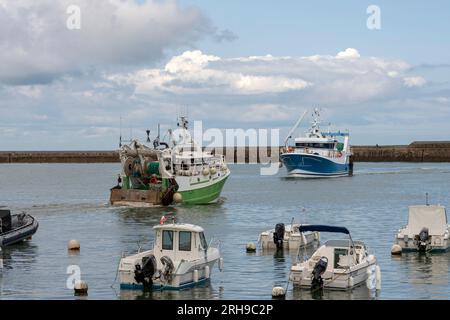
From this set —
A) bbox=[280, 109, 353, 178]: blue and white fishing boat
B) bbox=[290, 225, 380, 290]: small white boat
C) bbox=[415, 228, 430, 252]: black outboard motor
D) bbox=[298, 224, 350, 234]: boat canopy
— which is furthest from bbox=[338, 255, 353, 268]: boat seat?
bbox=[280, 109, 353, 178]: blue and white fishing boat

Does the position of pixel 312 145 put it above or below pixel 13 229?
above

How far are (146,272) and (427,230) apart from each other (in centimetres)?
1748

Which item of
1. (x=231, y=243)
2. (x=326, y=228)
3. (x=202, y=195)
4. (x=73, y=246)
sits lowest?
(x=231, y=243)

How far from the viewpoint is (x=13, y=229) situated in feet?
147

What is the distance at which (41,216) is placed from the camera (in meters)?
61.8

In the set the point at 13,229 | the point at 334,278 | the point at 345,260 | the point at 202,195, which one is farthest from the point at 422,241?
the point at 202,195

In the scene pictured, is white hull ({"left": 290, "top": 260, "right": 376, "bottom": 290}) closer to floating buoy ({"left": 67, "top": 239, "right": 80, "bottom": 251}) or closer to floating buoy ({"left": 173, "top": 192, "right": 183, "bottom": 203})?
floating buoy ({"left": 67, "top": 239, "right": 80, "bottom": 251})

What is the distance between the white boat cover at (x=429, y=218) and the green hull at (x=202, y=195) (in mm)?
25403

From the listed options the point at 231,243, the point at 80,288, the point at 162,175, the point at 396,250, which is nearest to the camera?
the point at 80,288

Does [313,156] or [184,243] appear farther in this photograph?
[313,156]

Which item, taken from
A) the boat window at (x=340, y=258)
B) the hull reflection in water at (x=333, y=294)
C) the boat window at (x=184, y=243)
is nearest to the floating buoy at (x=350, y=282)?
the hull reflection in water at (x=333, y=294)

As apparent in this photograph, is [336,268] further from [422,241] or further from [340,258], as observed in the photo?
[422,241]

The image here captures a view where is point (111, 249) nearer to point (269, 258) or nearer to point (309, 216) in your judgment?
point (269, 258)
